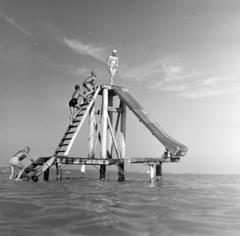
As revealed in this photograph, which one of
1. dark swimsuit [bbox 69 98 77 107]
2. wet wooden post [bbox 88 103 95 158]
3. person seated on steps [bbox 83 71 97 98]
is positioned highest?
person seated on steps [bbox 83 71 97 98]

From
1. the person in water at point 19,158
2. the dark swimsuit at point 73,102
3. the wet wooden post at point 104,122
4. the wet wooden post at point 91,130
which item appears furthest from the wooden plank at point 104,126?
the person in water at point 19,158

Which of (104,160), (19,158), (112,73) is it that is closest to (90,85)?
(112,73)

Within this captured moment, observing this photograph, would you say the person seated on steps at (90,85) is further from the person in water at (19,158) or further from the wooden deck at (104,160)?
A: the person in water at (19,158)

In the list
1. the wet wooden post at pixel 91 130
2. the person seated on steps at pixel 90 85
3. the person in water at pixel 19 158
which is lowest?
the person in water at pixel 19 158

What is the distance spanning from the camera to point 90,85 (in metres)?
18.0

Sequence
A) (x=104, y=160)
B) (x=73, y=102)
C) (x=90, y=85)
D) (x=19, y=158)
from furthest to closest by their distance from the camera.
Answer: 1. (x=90, y=85)
2. (x=73, y=102)
3. (x=104, y=160)
4. (x=19, y=158)

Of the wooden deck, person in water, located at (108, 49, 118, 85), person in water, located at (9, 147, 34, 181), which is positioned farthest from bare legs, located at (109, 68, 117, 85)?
person in water, located at (9, 147, 34, 181)

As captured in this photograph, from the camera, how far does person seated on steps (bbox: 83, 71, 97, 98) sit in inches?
700

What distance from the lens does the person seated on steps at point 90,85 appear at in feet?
58.3

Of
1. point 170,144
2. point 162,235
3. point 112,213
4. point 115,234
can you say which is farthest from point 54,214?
point 170,144

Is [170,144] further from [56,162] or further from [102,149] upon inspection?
[56,162]

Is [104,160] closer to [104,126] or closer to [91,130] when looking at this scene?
[104,126]

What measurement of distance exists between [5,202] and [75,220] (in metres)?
2.28

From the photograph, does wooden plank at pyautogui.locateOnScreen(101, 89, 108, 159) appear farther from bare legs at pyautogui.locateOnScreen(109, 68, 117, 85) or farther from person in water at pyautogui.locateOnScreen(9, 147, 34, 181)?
person in water at pyautogui.locateOnScreen(9, 147, 34, 181)
